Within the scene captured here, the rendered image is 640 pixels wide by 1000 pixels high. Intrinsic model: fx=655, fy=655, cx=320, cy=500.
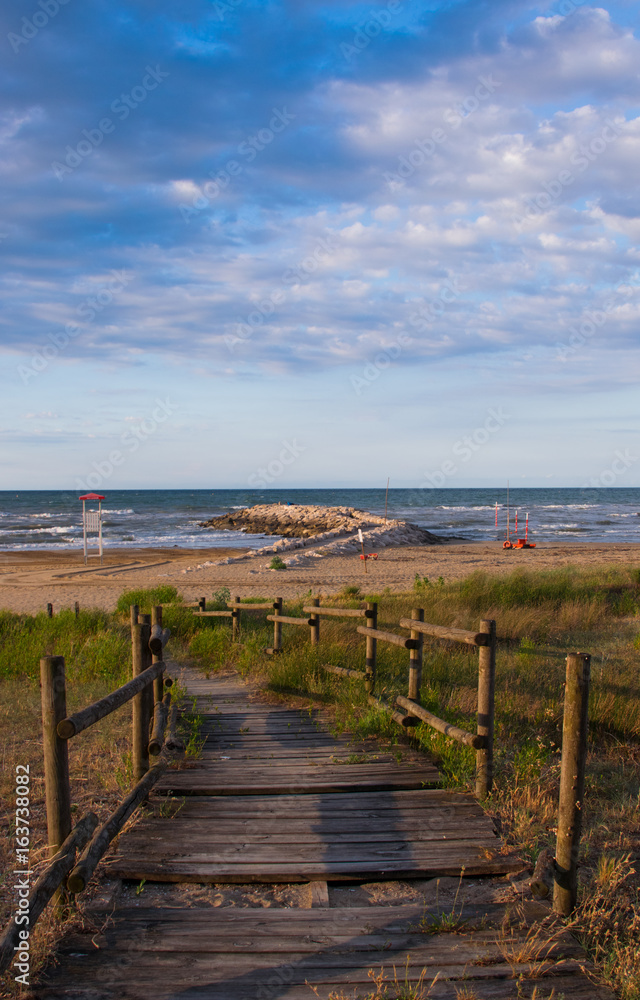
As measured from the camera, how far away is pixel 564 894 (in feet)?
11.8

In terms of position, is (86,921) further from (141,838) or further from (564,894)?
(564,894)

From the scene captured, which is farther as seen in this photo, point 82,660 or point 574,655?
point 82,660

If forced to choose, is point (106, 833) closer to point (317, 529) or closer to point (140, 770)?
point (140, 770)

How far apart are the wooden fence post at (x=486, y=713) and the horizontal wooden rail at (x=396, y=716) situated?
3.50ft

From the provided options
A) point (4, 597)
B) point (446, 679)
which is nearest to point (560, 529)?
point (4, 597)

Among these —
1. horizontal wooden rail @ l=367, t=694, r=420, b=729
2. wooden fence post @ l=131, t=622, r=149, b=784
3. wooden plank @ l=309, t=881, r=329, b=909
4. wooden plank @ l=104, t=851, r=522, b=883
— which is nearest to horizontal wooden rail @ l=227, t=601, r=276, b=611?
horizontal wooden rail @ l=367, t=694, r=420, b=729

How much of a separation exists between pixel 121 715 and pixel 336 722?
8.39 ft

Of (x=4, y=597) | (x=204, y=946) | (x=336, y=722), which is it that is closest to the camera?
(x=204, y=946)

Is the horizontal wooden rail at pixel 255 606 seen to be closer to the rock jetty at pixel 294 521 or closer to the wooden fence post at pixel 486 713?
the wooden fence post at pixel 486 713

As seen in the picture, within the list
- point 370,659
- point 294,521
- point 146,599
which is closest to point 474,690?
point 370,659

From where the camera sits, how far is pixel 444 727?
535cm

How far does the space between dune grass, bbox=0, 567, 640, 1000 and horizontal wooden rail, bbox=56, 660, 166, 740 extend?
919mm

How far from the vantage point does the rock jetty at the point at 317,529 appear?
31156 mm

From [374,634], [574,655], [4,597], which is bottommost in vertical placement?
[4,597]
